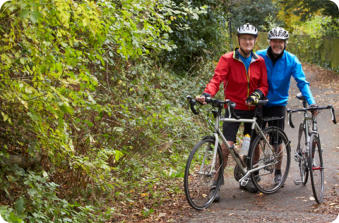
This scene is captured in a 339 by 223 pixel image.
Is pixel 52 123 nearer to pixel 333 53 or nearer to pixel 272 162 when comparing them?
pixel 272 162

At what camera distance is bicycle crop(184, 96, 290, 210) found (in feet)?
16.5

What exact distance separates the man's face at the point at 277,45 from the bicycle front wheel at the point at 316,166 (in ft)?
3.75

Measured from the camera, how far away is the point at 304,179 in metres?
5.80

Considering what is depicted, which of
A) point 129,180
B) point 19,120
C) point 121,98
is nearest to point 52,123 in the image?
point 19,120

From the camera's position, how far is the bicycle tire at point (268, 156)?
18.4 ft

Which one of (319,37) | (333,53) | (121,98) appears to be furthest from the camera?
(319,37)

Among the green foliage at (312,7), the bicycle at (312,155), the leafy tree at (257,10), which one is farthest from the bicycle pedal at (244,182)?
the leafy tree at (257,10)

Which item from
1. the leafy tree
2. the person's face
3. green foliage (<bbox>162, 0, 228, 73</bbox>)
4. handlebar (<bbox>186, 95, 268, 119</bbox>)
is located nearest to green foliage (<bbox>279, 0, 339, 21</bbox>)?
green foliage (<bbox>162, 0, 228, 73</bbox>)

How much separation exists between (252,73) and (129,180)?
232cm

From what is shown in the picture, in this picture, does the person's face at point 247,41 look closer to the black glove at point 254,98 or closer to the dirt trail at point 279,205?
the black glove at point 254,98

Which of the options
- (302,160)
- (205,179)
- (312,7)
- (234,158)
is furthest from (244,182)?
(312,7)

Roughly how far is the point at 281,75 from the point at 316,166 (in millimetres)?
1232

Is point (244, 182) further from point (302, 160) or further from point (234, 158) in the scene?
point (302, 160)

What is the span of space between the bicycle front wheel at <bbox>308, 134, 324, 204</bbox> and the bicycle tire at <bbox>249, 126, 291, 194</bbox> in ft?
1.53
